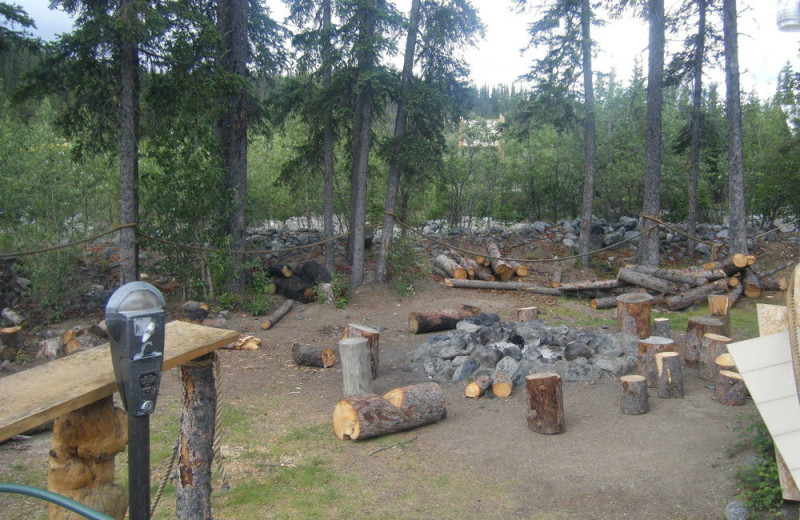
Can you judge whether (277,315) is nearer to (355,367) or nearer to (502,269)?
(355,367)

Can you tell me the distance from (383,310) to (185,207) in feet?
14.2

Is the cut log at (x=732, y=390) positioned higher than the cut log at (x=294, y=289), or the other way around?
the cut log at (x=294, y=289)

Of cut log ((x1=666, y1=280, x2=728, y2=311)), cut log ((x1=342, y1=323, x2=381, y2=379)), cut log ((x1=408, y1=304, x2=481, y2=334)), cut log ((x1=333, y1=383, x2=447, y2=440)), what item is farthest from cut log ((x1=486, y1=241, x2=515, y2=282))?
cut log ((x1=333, y1=383, x2=447, y2=440))

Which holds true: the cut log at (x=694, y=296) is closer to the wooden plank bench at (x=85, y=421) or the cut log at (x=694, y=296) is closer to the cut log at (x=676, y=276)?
the cut log at (x=676, y=276)

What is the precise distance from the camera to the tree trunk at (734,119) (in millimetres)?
12125

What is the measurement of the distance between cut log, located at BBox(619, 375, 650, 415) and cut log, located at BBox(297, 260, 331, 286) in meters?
8.18

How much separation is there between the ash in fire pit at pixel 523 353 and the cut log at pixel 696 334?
636mm

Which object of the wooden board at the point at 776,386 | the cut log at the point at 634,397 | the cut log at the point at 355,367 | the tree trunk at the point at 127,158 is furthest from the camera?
the tree trunk at the point at 127,158

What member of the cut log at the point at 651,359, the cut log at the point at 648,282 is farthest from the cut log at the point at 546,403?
the cut log at the point at 648,282

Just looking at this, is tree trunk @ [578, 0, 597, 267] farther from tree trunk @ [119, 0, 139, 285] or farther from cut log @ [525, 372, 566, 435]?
tree trunk @ [119, 0, 139, 285]

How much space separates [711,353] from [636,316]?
1892 mm

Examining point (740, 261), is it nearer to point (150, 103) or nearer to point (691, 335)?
point (691, 335)

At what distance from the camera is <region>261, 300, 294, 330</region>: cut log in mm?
10461

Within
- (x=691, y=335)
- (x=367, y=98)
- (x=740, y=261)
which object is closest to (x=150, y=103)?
(x=367, y=98)
